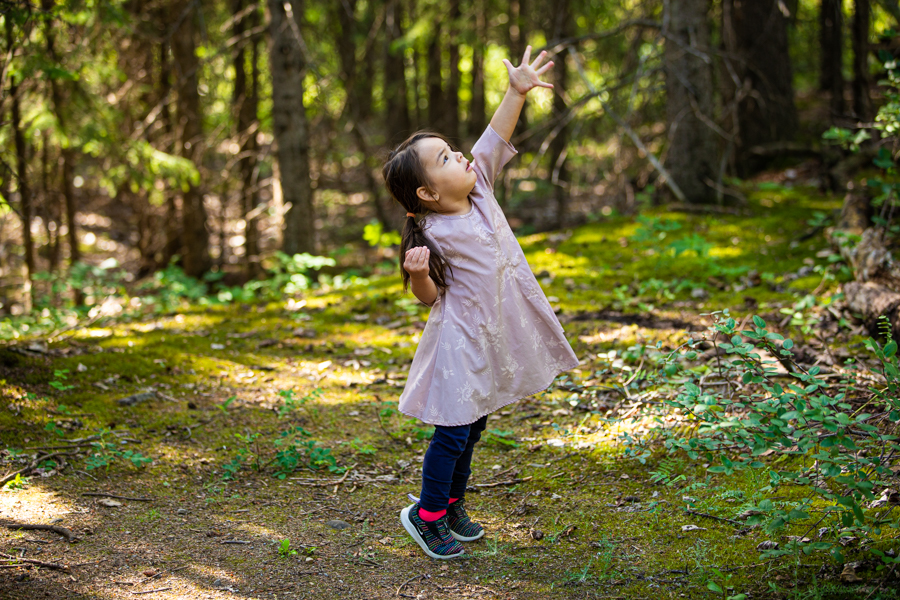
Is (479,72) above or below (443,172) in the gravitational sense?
above

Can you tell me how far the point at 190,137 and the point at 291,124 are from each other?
2.44 metres

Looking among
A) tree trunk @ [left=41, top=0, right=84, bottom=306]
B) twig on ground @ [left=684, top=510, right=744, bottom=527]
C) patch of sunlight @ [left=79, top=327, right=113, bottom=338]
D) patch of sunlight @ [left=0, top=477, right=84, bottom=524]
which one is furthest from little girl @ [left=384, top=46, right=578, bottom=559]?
tree trunk @ [left=41, top=0, right=84, bottom=306]

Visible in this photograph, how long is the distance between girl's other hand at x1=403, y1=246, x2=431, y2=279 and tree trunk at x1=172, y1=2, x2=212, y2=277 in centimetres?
669

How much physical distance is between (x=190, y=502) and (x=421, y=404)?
1337mm

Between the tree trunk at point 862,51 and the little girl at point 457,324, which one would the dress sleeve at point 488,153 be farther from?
the tree trunk at point 862,51

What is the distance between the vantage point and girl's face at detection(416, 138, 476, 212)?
2.73 meters

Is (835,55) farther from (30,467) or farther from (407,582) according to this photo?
(30,467)

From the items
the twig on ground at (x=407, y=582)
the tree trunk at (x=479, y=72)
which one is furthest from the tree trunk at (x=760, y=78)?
the twig on ground at (x=407, y=582)

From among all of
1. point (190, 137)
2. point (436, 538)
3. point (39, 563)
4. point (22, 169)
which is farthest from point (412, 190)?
point (190, 137)

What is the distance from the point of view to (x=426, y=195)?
2.78 metres

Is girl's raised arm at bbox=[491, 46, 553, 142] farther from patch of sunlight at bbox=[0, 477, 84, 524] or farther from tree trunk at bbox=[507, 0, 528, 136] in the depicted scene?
tree trunk at bbox=[507, 0, 528, 136]

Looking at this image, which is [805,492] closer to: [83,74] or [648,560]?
[648,560]

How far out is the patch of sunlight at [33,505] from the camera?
2775 mm

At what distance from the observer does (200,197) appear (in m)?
9.29
